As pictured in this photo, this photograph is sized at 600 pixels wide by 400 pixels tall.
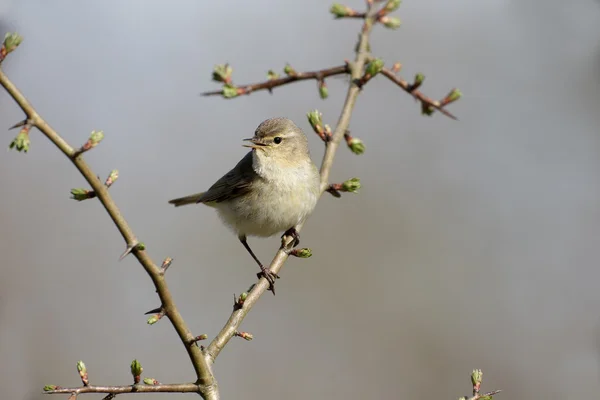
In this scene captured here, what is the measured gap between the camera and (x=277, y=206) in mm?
4629

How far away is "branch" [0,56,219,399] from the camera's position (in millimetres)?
1896

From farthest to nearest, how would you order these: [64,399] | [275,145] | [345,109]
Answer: [64,399] < [275,145] < [345,109]

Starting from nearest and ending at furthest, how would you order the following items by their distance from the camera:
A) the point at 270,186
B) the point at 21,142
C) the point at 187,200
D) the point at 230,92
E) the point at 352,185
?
the point at 21,142, the point at 230,92, the point at 352,185, the point at 270,186, the point at 187,200

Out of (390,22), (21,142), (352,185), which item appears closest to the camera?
(21,142)

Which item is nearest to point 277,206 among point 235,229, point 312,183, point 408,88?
point 312,183

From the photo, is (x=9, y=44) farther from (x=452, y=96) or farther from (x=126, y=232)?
(x=452, y=96)

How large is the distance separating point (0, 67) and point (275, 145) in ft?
10.3

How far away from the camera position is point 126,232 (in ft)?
6.79

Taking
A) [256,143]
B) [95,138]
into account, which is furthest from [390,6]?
[256,143]

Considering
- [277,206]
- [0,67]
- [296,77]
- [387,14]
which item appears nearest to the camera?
[0,67]

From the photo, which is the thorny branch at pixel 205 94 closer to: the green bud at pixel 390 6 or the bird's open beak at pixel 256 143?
the green bud at pixel 390 6

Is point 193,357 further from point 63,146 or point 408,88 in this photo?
point 408,88

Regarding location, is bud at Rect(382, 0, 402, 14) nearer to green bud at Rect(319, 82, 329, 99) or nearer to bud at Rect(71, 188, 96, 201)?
green bud at Rect(319, 82, 329, 99)

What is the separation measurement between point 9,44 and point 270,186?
9.62 feet
